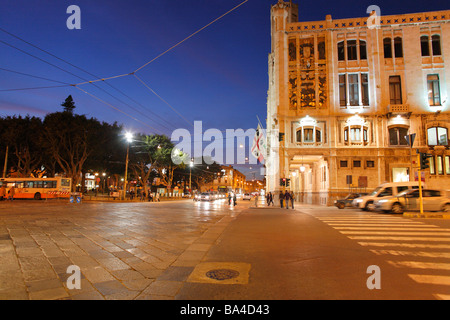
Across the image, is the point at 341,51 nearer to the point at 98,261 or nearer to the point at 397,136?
the point at 397,136

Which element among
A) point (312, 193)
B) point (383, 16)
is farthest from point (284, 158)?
point (383, 16)

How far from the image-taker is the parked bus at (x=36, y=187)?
1419 inches

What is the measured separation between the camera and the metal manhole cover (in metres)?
5.14

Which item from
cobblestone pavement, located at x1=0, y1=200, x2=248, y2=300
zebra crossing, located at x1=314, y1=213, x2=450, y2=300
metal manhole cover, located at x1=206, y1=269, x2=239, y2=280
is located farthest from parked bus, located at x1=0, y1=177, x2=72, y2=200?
metal manhole cover, located at x1=206, y1=269, x2=239, y2=280

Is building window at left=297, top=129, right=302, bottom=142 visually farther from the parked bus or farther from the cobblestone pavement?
the parked bus

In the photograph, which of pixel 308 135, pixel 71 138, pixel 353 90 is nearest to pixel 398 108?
pixel 353 90

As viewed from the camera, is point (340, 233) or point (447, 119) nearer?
point (340, 233)

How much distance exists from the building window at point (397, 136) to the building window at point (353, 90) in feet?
17.2

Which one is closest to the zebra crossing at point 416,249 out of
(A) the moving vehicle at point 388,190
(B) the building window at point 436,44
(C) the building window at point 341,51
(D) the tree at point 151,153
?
(A) the moving vehicle at point 388,190

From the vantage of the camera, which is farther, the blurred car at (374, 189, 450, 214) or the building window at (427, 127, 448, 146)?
the building window at (427, 127, 448, 146)

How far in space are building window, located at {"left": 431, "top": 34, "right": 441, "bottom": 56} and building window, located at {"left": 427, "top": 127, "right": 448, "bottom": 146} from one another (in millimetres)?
8849

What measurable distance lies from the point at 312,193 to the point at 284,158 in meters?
8.26
